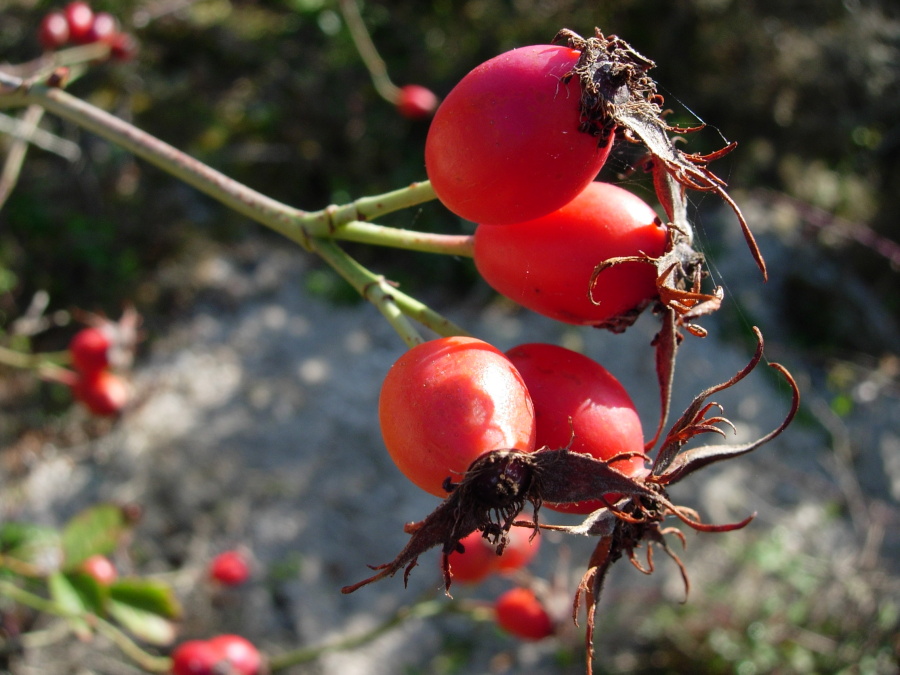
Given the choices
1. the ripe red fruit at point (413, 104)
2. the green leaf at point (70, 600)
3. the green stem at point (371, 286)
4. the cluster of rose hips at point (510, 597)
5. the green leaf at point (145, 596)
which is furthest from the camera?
the ripe red fruit at point (413, 104)

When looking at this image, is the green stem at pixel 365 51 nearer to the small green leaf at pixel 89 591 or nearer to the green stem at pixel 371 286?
the green stem at pixel 371 286

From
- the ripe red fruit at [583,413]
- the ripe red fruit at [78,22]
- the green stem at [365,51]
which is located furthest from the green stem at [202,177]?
the green stem at [365,51]

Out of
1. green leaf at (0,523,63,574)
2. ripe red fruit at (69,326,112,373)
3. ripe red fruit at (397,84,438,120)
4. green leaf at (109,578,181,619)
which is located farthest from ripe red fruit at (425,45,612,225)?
ripe red fruit at (397,84,438,120)

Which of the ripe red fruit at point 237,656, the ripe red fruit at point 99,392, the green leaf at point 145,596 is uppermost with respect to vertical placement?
the ripe red fruit at point 99,392

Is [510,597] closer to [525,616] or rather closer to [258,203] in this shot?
[525,616]

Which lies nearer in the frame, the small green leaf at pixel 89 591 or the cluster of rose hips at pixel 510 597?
the small green leaf at pixel 89 591

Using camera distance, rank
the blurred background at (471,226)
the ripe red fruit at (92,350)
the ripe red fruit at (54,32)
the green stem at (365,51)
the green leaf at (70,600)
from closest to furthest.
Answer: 1. the green leaf at (70,600)
2. the ripe red fruit at (54,32)
3. the ripe red fruit at (92,350)
4. the green stem at (365,51)
5. the blurred background at (471,226)

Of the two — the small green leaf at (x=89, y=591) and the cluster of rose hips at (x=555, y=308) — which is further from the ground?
the cluster of rose hips at (x=555, y=308)

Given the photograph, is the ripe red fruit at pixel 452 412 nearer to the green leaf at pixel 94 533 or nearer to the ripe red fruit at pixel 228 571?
the green leaf at pixel 94 533
